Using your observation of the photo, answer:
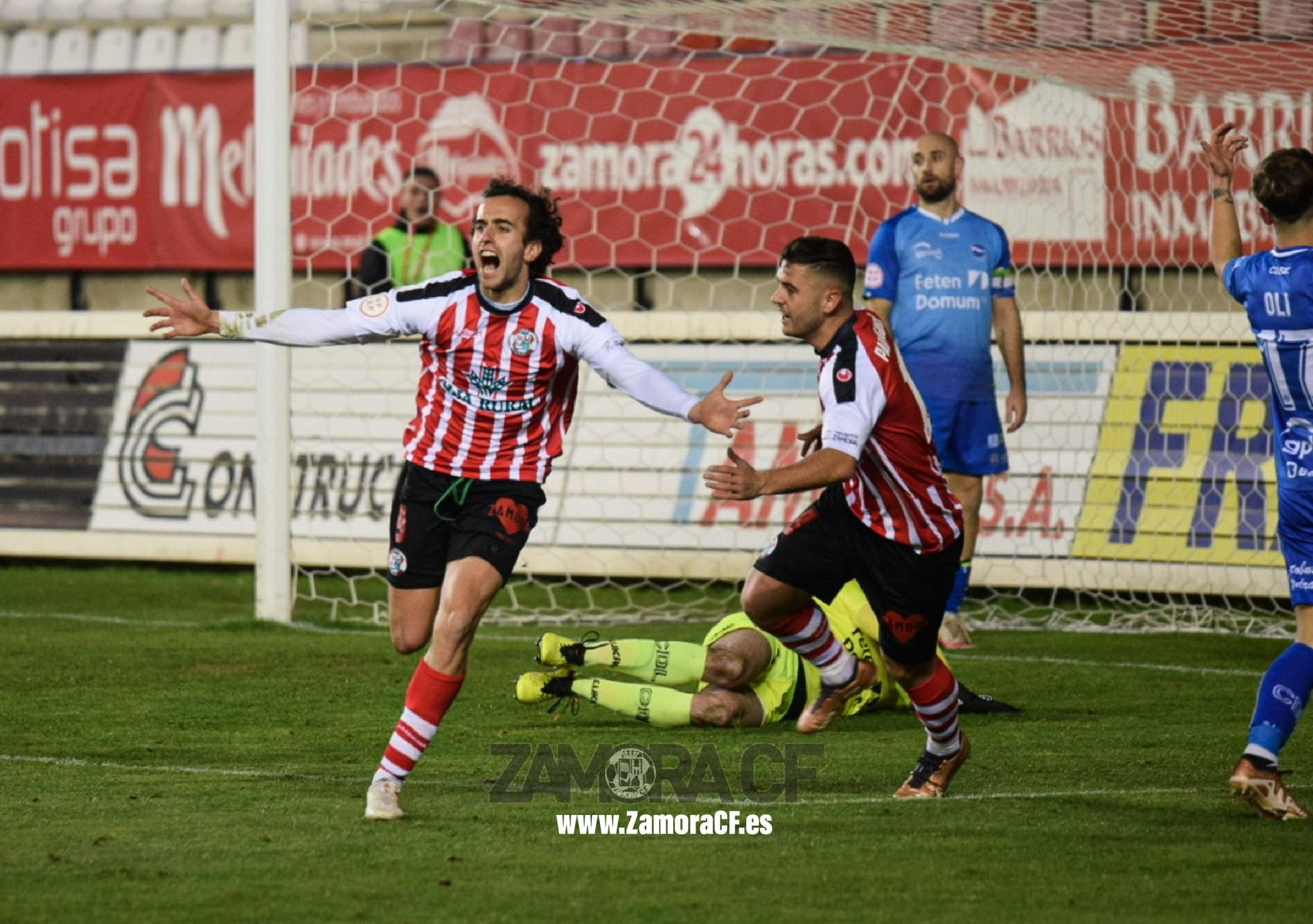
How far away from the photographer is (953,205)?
9.59m

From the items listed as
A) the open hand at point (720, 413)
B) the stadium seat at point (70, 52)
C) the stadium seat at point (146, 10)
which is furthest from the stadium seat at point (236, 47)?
the open hand at point (720, 413)

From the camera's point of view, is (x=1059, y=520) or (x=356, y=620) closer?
(x=356, y=620)

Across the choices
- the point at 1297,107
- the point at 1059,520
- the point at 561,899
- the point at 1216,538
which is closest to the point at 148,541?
the point at 1059,520

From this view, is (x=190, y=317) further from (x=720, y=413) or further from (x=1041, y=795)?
(x=1041, y=795)

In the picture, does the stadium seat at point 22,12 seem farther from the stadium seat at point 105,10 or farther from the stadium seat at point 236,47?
the stadium seat at point 236,47

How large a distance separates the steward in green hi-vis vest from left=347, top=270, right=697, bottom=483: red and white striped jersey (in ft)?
20.6

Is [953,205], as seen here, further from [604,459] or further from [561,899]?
[561,899]

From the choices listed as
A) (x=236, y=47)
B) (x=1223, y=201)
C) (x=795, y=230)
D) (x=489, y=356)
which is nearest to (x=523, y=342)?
(x=489, y=356)

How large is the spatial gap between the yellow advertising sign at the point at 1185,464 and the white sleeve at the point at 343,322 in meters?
6.43

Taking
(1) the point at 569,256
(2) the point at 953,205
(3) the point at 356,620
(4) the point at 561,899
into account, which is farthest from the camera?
(1) the point at 569,256

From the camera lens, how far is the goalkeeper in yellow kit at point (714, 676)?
7359mm

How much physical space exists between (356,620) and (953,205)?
3884 mm

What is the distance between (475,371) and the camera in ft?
19.7

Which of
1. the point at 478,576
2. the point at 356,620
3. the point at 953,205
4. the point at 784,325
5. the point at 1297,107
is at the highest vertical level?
the point at 1297,107
